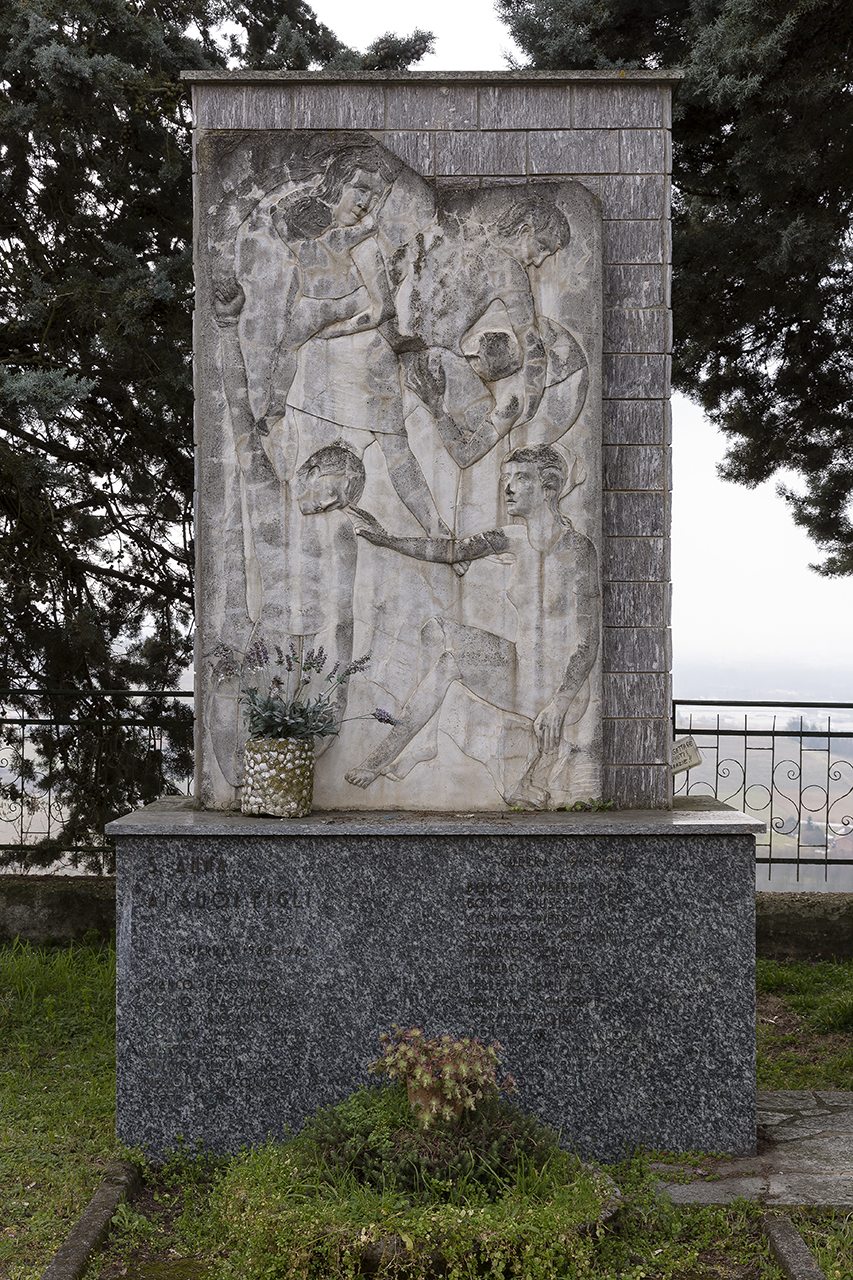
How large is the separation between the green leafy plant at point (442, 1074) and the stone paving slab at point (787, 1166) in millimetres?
798

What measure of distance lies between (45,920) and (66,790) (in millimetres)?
750

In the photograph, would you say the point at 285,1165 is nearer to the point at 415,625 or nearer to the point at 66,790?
the point at 415,625

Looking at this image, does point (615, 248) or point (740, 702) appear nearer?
point (615, 248)

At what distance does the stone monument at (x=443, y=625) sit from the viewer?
11.7ft

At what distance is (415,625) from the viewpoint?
3867 mm

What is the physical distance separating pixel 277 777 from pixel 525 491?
4.37ft

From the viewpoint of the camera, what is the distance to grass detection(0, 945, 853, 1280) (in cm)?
295

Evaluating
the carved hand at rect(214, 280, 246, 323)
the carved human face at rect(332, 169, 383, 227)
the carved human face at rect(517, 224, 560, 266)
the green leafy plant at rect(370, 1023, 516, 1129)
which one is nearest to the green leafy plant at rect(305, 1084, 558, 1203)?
the green leafy plant at rect(370, 1023, 516, 1129)

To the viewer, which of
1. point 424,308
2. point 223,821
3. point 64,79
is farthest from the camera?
point 64,79

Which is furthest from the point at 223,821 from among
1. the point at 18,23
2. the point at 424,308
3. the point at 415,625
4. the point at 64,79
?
the point at 18,23

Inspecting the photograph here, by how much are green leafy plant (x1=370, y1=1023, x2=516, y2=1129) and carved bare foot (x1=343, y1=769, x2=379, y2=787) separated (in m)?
1.00

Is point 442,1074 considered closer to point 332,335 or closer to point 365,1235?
point 365,1235

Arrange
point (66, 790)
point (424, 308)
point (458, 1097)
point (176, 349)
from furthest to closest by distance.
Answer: point (66, 790) < point (176, 349) < point (424, 308) < point (458, 1097)

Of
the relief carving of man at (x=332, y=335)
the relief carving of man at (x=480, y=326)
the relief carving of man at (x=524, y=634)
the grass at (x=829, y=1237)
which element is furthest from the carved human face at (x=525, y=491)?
the grass at (x=829, y=1237)
